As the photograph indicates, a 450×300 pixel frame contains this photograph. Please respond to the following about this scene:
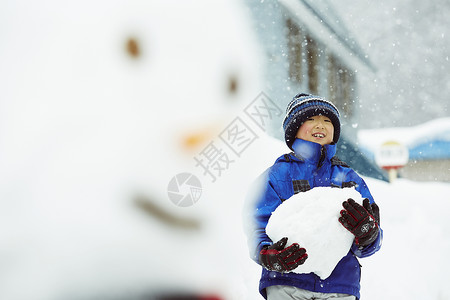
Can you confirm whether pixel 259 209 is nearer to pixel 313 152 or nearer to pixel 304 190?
pixel 304 190

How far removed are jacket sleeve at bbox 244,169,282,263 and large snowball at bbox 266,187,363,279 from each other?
10 cm

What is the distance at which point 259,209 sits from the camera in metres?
1.80

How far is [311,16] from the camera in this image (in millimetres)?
6141

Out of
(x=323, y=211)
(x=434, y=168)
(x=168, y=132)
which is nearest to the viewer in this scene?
(x=323, y=211)

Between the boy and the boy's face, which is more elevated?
the boy's face

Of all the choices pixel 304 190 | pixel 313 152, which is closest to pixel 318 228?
pixel 304 190

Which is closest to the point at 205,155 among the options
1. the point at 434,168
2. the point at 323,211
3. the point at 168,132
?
the point at 168,132

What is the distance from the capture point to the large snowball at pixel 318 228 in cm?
154

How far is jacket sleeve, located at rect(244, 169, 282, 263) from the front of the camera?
1.72 meters

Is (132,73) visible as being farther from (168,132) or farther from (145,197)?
(145,197)

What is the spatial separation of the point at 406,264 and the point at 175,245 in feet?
7.35

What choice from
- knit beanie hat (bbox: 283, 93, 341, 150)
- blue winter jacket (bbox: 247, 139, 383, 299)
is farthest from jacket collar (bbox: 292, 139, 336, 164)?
knit beanie hat (bbox: 283, 93, 341, 150)

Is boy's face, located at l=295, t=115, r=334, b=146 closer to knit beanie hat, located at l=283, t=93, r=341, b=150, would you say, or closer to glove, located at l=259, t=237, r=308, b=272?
knit beanie hat, located at l=283, t=93, r=341, b=150

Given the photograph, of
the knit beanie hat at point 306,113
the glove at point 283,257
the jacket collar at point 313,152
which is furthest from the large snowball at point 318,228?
the knit beanie hat at point 306,113
